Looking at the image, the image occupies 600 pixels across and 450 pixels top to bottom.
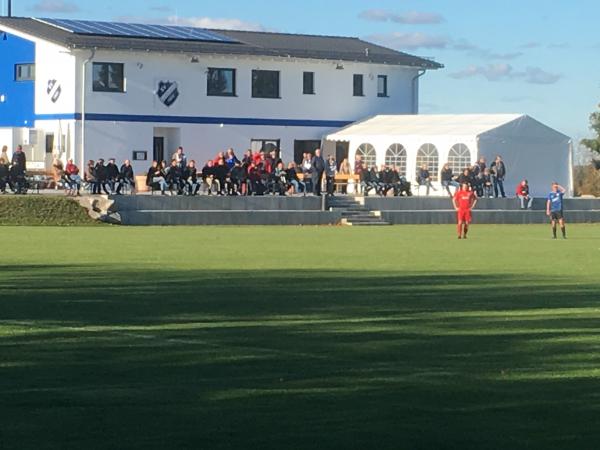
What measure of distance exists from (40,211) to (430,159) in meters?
20.8

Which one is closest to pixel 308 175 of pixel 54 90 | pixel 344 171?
pixel 344 171

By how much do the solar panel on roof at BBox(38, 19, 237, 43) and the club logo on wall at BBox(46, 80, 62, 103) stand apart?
223 centimetres

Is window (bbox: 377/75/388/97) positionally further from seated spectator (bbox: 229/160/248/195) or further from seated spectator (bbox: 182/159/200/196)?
seated spectator (bbox: 182/159/200/196)

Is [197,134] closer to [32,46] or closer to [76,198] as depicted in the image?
[32,46]

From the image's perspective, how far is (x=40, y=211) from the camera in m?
49.3

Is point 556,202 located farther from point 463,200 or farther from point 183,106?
point 183,106

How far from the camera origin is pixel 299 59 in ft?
228

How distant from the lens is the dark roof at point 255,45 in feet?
210

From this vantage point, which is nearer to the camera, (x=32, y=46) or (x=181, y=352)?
(x=181, y=352)

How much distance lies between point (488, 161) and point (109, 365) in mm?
50937

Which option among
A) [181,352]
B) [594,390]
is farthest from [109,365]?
[594,390]

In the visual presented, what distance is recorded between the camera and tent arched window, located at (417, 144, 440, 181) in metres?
64.9

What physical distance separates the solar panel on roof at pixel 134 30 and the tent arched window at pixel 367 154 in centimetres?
721

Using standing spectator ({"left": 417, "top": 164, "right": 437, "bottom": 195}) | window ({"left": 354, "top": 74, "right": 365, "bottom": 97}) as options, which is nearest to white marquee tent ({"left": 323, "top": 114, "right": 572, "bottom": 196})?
standing spectator ({"left": 417, "top": 164, "right": 437, "bottom": 195})
